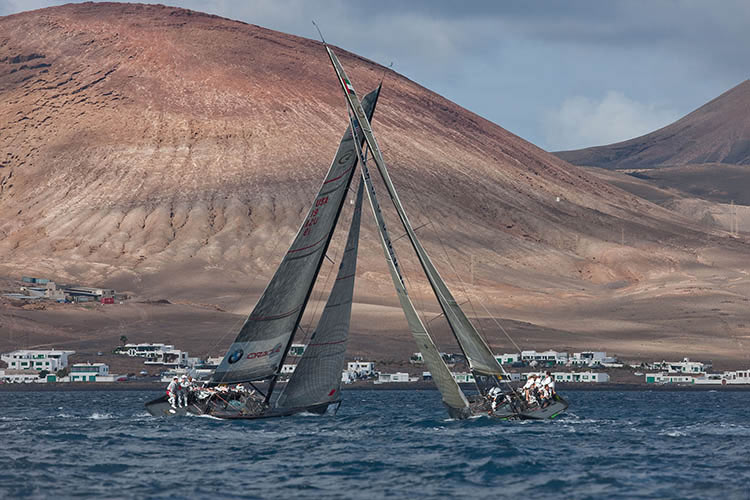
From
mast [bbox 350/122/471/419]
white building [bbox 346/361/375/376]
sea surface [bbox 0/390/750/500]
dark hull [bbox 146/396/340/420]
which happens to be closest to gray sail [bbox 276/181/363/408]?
Result: dark hull [bbox 146/396/340/420]

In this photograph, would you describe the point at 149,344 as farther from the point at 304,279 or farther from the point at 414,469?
the point at 414,469

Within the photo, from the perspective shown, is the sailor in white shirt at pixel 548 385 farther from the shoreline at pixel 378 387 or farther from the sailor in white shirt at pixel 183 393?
the shoreline at pixel 378 387

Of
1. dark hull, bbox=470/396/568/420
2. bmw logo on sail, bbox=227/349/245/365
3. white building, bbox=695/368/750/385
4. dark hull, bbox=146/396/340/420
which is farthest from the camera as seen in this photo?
white building, bbox=695/368/750/385

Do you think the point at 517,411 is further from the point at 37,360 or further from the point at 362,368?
the point at 37,360

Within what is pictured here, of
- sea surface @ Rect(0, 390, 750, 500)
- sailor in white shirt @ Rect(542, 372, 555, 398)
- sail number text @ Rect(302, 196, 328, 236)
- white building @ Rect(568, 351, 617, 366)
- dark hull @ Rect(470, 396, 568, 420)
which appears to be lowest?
sea surface @ Rect(0, 390, 750, 500)

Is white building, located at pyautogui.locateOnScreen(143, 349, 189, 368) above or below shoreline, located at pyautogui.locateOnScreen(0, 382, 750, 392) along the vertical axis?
above

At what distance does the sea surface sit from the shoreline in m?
44.5

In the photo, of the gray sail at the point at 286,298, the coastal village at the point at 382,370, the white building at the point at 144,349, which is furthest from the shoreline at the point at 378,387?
the gray sail at the point at 286,298

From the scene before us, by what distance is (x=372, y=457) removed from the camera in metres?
47.0

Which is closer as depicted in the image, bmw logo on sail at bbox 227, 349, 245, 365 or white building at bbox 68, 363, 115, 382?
bmw logo on sail at bbox 227, 349, 245, 365

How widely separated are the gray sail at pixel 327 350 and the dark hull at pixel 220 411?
293 mm

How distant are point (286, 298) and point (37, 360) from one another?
75828mm

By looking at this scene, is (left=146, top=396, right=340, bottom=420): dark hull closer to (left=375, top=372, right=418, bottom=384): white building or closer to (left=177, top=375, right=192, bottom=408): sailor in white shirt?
(left=177, top=375, right=192, bottom=408): sailor in white shirt

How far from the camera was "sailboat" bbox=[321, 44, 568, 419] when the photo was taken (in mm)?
53594
